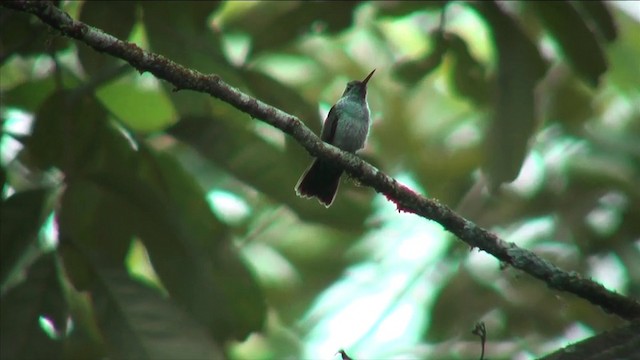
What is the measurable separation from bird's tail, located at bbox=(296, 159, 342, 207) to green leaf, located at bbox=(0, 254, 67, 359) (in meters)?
1.34

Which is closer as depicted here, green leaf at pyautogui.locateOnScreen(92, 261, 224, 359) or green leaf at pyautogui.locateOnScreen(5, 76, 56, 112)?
green leaf at pyautogui.locateOnScreen(92, 261, 224, 359)

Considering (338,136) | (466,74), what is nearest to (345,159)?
(338,136)

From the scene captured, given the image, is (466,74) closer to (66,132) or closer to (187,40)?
(187,40)

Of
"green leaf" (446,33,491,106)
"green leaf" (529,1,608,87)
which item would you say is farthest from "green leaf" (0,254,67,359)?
"green leaf" (529,1,608,87)

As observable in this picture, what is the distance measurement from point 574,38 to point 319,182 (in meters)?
1.63

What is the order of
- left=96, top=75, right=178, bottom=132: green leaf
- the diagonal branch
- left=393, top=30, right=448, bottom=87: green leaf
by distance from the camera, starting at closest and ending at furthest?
the diagonal branch, left=393, top=30, right=448, bottom=87: green leaf, left=96, top=75, right=178, bottom=132: green leaf

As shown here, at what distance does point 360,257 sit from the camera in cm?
819

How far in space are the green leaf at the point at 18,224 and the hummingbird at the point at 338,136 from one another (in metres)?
1.35

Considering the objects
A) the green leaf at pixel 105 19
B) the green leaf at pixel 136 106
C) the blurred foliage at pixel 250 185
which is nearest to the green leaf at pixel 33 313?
the blurred foliage at pixel 250 185

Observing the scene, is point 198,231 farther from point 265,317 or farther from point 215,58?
point 215,58

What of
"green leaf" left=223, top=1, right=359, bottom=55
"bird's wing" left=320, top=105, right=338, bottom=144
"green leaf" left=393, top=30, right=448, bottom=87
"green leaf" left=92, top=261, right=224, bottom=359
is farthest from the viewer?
"green leaf" left=393, top=30, right=448, bottom=87

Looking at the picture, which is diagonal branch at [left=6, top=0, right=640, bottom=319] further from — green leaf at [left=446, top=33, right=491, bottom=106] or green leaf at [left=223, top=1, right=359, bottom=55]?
green leaf at [left=446, top=33, right=491, bottom=106]

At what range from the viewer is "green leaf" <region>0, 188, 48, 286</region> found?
5.14 meters

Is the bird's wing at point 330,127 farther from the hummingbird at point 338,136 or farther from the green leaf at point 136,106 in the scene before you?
the green leaf at point 136,106
